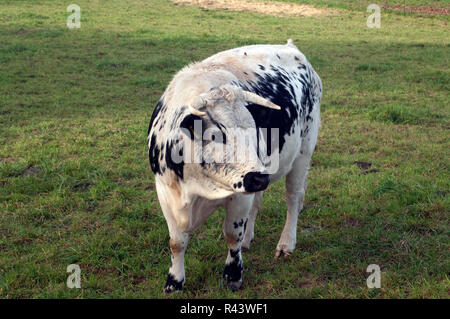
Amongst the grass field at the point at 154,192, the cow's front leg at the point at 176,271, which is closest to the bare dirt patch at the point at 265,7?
the grass field at the point at 154,192

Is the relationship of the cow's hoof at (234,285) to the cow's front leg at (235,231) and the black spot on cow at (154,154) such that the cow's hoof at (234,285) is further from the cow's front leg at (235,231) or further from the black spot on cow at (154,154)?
the black spot on cow at (154,154)

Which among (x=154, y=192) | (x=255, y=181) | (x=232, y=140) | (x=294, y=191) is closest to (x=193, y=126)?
(x=232, y=140)

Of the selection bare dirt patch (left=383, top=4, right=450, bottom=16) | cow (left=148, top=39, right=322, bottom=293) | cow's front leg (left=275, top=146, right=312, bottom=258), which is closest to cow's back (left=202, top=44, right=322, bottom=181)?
cow (left=148, top=39, right=322, bottom=293)

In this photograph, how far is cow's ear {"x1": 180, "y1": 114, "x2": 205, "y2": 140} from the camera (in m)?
2.94

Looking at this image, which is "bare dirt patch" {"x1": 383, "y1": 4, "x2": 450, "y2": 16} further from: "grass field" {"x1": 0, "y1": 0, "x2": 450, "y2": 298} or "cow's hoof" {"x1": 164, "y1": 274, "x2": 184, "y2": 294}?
"cow's hoof" {"x1": 164, "y1": 274, "x2": 184, "y2": 294}

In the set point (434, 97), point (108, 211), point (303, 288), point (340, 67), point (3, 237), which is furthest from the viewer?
point (340, 67)

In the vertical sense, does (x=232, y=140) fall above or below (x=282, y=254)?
above

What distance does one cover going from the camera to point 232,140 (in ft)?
9.54

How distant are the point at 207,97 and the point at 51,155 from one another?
3.97m

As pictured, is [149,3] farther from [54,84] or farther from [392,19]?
[54,84]

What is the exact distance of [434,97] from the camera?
9008 mm

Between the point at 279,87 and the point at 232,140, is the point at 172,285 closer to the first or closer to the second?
the point at 232,140

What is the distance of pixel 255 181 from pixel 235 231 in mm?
948
